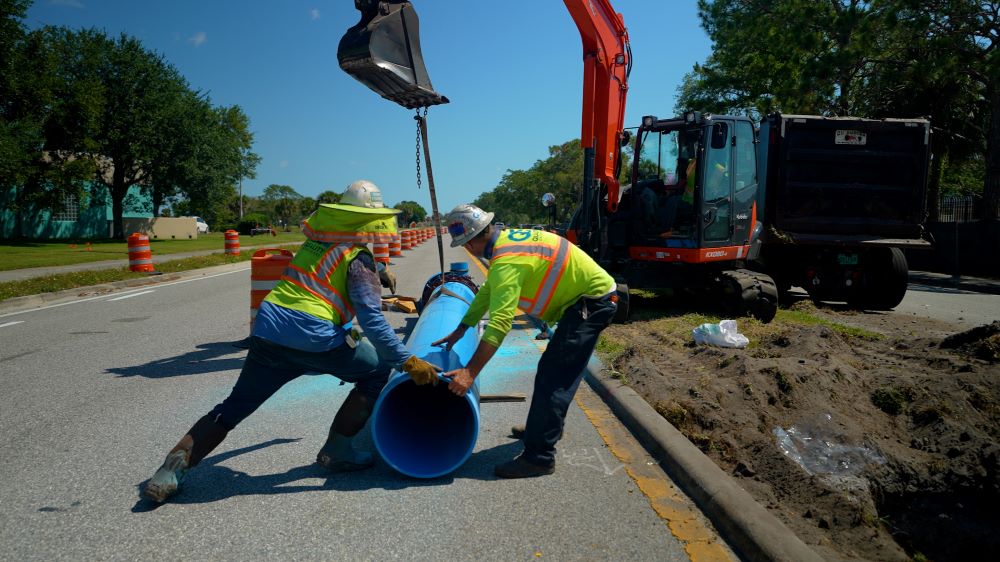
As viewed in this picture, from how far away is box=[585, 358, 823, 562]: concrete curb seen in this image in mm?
2910

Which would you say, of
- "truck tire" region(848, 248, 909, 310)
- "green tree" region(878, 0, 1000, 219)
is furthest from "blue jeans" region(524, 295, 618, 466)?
"green tree" region(878, 0, 1000, 219)

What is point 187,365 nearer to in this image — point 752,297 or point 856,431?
point 856,431

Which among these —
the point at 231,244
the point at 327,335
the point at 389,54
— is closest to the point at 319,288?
the point at 327,335

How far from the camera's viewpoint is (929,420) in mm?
4555

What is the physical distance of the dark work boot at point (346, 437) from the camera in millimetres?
4066

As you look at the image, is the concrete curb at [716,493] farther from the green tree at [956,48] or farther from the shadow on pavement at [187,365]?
the green tree at [956,48]

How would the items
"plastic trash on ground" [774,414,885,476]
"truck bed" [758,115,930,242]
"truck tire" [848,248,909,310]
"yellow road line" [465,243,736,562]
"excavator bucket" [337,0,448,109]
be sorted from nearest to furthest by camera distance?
1. "yellow road line" [465,243,736,562]
2. "plastic trash on ground" [774,414,885,476]
3. "excavator bucket" [337,0,448,109]
4. "truck bed" [758,115,930,242]
5. "truck tire" [848,248,909,310]

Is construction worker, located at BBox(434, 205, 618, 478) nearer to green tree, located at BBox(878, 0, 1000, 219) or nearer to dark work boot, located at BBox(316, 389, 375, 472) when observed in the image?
dark work boot, located at BBox(316, 389, 375, 472)

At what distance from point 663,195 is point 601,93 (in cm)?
184

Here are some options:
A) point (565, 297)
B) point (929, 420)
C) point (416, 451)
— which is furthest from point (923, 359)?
point (416, 451)

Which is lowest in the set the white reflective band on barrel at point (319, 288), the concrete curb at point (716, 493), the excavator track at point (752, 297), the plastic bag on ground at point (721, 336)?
the concrete curb at point (716, 493)

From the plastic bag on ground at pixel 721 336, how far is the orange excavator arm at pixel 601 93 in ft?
11.1

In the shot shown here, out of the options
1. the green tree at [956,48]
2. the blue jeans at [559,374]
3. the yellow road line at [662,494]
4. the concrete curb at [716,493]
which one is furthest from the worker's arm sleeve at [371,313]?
the green tree at [956,48]

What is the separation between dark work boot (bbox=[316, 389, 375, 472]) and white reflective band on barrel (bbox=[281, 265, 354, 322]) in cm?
57
